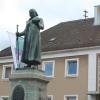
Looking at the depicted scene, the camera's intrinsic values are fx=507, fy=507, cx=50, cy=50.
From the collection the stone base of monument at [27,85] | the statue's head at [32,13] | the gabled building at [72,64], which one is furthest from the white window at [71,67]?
the stone base of monument at [27,85]

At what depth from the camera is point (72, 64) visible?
114 feet

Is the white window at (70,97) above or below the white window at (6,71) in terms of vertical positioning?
below

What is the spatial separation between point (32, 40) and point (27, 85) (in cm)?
181

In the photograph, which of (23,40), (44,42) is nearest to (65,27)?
(44,42)

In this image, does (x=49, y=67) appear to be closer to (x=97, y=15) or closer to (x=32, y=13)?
(x=97, y=15)

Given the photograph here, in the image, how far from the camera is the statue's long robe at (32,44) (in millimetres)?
18938

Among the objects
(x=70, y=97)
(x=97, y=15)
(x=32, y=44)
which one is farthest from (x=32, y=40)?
(x=97, y=15)

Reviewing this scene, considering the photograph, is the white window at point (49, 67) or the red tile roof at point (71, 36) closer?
the red tile roof at point (71, 36)

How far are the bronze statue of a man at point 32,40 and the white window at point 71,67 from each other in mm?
15286

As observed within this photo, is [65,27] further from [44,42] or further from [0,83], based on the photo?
[0,83]

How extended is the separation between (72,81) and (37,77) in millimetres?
16194

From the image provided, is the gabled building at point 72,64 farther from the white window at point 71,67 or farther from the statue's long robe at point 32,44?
the statue's long robe at point 32,44

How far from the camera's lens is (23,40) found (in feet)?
65.3

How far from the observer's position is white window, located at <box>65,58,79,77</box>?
34438 millimetres
